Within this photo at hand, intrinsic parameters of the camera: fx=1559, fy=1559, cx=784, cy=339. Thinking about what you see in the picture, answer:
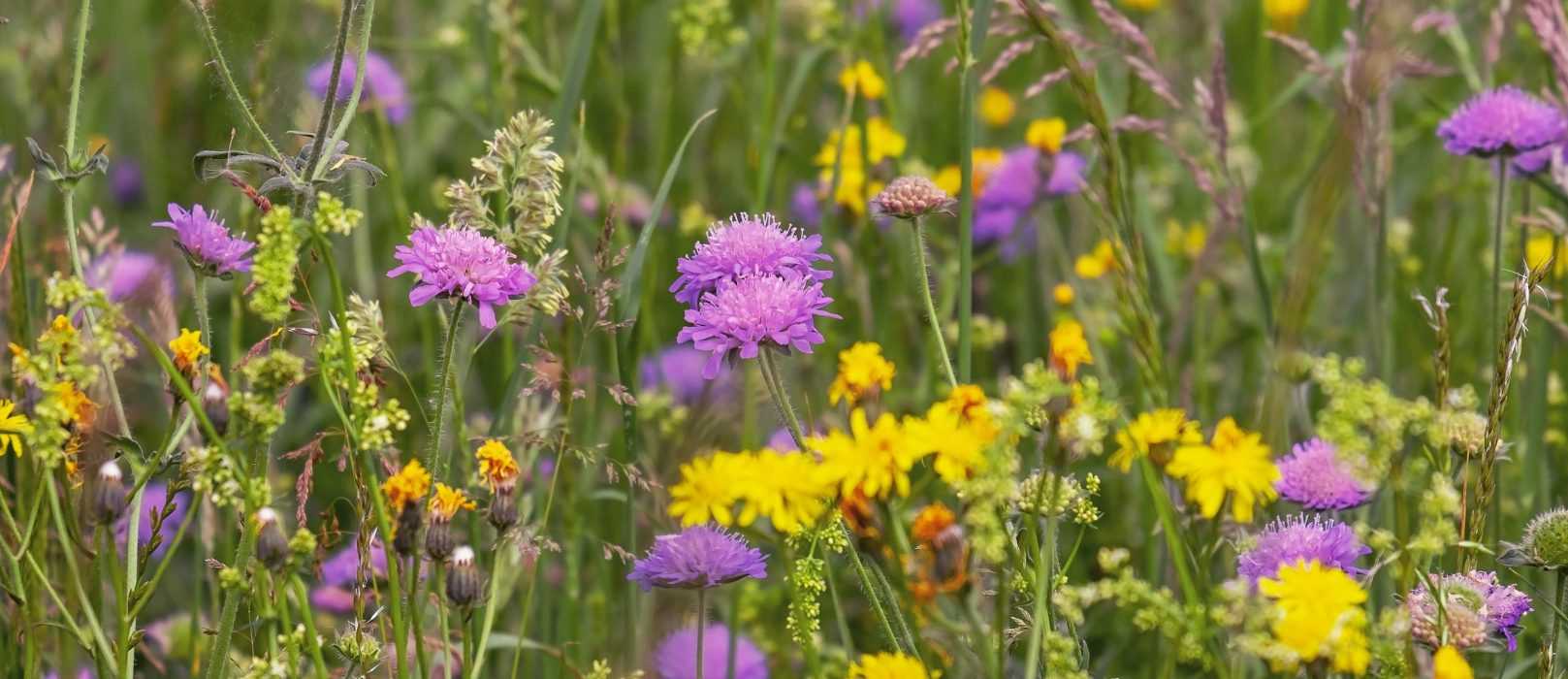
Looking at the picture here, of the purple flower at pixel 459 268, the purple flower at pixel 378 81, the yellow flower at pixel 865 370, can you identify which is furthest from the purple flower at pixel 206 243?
the purple flower at pixel 378 81

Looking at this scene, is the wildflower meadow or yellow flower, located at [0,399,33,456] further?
yellow flower, located at [0,399,33,456]

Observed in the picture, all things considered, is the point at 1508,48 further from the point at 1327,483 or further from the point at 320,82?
the point at 320,82

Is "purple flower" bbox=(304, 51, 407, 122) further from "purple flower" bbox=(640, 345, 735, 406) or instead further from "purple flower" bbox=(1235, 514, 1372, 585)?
"purple flower" bbox=(1235, 514, 1372, 585)

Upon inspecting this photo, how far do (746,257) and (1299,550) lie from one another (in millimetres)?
527

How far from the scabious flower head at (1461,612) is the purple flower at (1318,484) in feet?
0.54

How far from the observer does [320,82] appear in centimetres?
307

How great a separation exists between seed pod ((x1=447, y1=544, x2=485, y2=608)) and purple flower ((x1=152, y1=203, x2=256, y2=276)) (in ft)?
1.15

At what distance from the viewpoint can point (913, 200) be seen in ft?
4.65

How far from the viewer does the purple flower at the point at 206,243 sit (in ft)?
4.39

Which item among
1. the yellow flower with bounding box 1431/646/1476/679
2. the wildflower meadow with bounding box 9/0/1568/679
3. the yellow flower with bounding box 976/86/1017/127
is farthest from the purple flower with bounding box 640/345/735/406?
the yellow flower with bounding box 1431/646/1476/679

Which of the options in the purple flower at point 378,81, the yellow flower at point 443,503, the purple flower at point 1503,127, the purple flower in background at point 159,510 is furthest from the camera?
the purple flower at point 378,81

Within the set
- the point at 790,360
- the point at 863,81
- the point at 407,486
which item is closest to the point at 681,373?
the point at 790,360

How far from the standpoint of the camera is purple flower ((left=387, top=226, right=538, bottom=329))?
1.32 metres

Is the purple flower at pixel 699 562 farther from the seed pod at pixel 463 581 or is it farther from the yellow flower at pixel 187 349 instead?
the yellow flower at pixel 187 349
